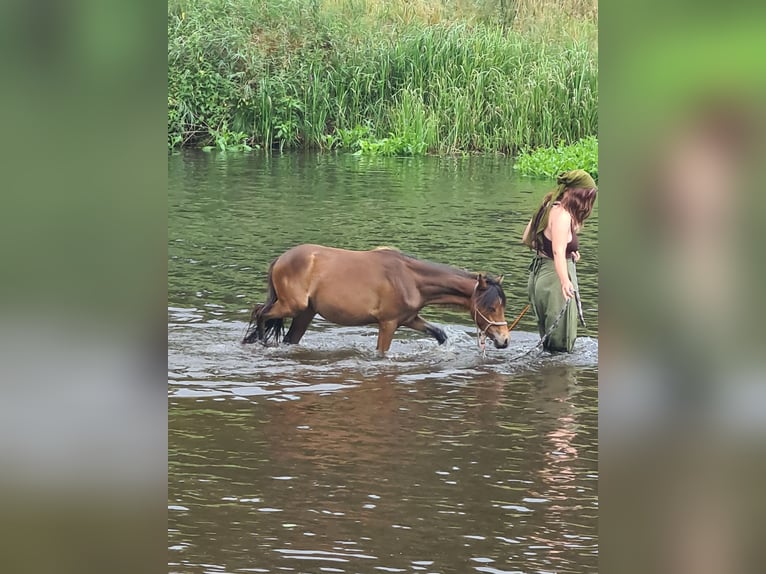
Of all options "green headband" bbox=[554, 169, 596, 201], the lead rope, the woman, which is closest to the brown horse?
the lead rope

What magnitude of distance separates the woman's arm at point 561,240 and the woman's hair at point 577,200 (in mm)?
47

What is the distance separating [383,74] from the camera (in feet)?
69.5

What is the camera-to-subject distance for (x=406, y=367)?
331 inches

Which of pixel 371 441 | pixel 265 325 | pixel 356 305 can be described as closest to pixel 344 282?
pixel 356 305

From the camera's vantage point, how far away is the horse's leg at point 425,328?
8.90 metres

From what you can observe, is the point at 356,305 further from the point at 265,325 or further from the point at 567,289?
the point at 567,289

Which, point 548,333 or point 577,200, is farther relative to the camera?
point 548,333

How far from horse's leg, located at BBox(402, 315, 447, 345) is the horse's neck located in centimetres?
14

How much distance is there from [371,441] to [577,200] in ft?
9.05

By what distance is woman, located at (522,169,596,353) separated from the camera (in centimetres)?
848
